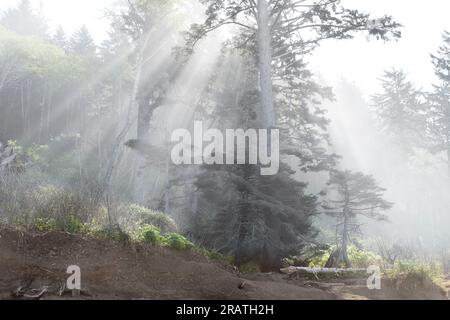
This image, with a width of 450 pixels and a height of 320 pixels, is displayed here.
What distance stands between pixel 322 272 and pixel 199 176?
16.2 feet

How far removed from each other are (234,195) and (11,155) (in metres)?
7.41

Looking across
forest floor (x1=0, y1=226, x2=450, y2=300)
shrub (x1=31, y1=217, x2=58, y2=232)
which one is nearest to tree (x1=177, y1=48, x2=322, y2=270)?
forest floor (x1=0, y1=226, x2=450, y2=300)

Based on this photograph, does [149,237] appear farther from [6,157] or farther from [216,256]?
[6,157]

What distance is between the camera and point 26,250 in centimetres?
636

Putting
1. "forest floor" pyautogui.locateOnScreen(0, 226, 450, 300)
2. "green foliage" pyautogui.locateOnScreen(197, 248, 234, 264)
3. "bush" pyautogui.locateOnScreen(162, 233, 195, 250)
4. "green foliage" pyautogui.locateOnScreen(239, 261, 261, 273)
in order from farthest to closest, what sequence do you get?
1. "green foliage" pyautogui.locateOnScreen(239, 261, 261, 273)
2. "green foliage" pyautogui.locateOnScreen(197, 248, 234, 264)
3. "bush" pyautogui.locateOnScreen(162, 233, 195, 250)
4. "forest floor" pyautogui.locateOnScreen(0, 226, 450, 300)

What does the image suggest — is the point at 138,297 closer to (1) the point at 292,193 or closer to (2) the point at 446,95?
(1) the point at 292,193

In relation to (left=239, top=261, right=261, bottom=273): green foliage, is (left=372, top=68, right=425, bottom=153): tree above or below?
above

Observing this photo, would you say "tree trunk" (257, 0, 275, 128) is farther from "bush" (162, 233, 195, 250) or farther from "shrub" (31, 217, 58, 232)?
"shrub" (31, 217, 58, 232)

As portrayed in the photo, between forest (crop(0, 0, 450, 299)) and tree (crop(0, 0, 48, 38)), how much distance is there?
2205cm

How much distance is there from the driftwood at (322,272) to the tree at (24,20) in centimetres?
5027

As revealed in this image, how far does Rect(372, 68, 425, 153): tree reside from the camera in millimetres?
36438

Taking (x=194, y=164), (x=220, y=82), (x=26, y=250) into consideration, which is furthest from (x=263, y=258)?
(x=220, y=82)

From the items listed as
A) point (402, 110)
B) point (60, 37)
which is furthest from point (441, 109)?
point (60, 37)

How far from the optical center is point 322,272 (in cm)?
1026
